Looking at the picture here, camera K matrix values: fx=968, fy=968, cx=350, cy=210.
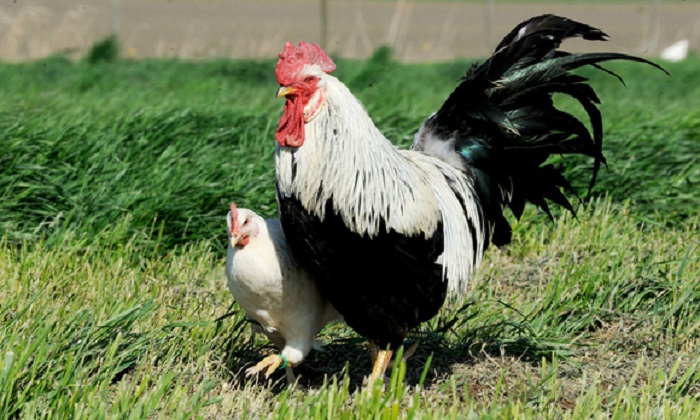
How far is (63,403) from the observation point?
3053mm

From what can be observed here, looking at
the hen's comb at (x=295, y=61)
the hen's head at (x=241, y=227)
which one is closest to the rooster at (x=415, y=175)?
the hen's comb at (x=295, y=61)

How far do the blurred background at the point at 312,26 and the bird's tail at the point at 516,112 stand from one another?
9.46 metres

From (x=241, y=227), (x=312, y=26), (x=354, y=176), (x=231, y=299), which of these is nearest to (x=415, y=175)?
(x=354, y=176)

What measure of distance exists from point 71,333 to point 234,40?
60.5 feet

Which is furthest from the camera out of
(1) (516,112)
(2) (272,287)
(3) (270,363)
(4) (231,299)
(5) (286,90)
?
(4) (231,299)

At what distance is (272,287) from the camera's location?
3.50 meters

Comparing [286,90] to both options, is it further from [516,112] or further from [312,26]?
[312,26]

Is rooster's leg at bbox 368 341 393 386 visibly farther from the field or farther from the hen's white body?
the hen's white body

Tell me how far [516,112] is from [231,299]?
1.63 m

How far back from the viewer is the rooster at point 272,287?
3475 millimetres

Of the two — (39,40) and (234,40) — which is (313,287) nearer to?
(39,40)

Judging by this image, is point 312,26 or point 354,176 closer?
point 354,176

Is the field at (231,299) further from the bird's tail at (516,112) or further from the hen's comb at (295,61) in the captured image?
the hen's comb at (295,61)

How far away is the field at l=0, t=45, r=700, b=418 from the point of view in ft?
11.2
